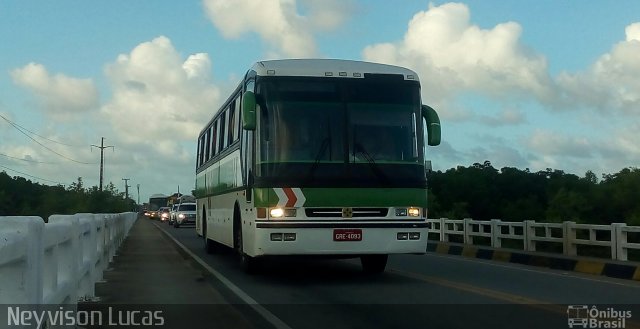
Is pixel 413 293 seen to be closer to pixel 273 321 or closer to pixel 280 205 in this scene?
pixel 280 205

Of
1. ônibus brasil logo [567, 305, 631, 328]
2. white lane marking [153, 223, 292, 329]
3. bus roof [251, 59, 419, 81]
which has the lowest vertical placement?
ônibus brasil logo [567, 305, 631, 328]

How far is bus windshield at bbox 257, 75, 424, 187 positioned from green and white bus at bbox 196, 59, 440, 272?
0.05 feet

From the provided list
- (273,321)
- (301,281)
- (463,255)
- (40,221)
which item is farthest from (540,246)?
(40,221)

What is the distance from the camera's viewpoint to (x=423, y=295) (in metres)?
12.2

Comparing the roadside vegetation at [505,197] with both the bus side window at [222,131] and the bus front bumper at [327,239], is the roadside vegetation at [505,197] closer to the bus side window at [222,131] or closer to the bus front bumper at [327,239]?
the bus side window at [222,131]

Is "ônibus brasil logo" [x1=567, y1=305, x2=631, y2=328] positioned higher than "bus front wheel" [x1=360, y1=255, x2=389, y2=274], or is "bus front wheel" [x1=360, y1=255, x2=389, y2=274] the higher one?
"bus front wheel" [x1=360, y1=255, x2=389, y2=274]

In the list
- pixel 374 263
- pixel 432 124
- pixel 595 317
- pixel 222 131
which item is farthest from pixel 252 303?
pixel 222 131

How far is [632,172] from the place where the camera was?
70.4 metres

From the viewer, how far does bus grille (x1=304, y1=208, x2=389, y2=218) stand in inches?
529

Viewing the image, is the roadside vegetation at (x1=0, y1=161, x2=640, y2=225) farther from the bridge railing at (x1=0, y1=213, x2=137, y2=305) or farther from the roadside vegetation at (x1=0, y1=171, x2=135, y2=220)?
the bridge railing at (x1=0, y1=213, x2=137, y2=305)

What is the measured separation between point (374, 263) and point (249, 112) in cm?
462

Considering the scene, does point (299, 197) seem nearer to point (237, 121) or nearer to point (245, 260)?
point (245, 260)

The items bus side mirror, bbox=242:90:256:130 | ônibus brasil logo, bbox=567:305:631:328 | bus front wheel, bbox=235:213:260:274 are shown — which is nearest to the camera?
ônibus brasil logo, bbox=567:305:631:328

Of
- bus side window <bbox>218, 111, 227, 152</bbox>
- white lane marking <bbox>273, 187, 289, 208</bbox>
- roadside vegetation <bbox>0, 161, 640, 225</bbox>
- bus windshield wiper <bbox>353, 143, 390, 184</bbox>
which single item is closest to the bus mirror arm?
white lane marking <bbox>273, 187, 289, 208</bbox>
